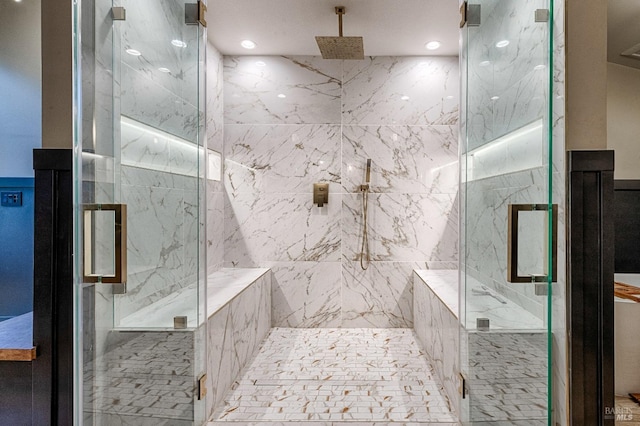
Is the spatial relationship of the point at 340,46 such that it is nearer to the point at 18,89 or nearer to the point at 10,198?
the point at 18,89

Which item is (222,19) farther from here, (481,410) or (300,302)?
(481,410)

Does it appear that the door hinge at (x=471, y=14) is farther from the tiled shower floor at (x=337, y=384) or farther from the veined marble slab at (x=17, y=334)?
the veined marble slab at (x=17, y=334)

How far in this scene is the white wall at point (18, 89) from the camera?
220 centimetres

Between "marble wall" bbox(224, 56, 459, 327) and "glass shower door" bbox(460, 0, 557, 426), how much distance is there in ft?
6.09

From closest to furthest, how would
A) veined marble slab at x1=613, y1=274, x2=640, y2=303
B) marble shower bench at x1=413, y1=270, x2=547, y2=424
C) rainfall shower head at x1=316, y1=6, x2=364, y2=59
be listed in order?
marble shower bench at x1=413, y1=270, x2=547, y2=424 → veined marble slab at x1=613, y1=274, x2=640, y2=303 → rainfall shower head at x1=316, y1=6, x2=364, y2=59

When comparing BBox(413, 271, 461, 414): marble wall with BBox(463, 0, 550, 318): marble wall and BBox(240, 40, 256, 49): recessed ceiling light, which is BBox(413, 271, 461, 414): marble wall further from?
BBox(240, 40, 256, 49): recessed ceiling light

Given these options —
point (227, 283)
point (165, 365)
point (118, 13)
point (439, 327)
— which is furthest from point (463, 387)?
point (118, 13)

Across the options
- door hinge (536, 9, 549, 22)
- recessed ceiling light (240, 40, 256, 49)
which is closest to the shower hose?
recessed ceiling light (240, 40, 256, 49)

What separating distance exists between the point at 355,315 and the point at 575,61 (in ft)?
9.77

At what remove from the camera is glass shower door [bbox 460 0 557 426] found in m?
1.10

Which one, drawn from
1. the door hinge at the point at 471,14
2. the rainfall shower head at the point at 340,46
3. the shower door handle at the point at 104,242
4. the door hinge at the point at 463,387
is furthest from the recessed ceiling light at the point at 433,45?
the shower door handle at the point at 104,242

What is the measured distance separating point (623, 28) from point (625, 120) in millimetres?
488

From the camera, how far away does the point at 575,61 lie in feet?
4.06

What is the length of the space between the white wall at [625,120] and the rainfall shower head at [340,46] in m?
1.56
